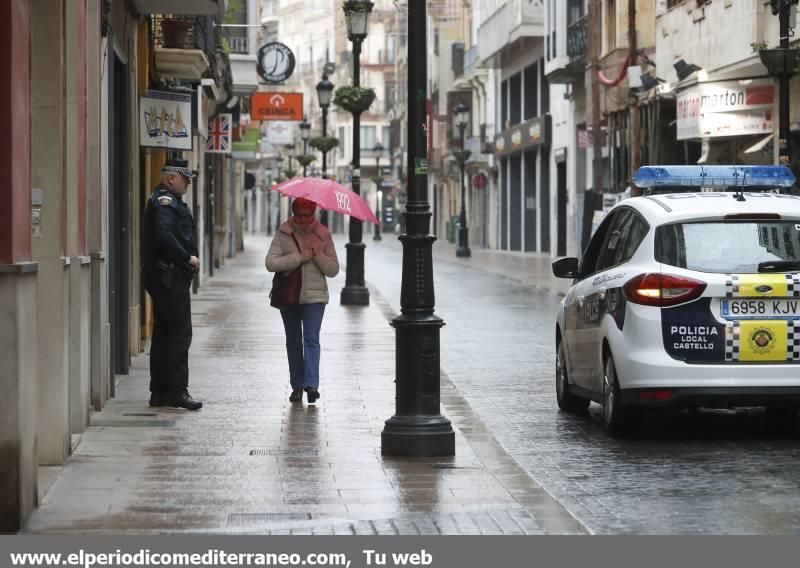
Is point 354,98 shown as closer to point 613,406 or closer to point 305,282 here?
point 305,282

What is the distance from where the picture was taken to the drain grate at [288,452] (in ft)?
38.8

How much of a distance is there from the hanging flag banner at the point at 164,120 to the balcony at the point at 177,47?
2.85 meters

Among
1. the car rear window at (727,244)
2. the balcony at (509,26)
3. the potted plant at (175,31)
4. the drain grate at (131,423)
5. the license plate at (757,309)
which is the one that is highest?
the balcony at (509,26)

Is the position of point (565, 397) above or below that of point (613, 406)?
below

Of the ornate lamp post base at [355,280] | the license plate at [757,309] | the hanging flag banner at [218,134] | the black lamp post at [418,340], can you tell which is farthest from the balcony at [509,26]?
the black lamp post at [418,340]

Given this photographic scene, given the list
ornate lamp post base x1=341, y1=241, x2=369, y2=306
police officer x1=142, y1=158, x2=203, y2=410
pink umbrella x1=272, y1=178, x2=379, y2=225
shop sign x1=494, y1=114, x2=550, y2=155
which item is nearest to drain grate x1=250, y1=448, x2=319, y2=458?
police officer x1=142, y1=158, x2=203, y2=410

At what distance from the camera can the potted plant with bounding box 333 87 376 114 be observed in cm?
3247

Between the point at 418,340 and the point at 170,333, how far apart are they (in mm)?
3526

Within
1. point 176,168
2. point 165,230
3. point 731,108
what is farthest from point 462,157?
point 165,230

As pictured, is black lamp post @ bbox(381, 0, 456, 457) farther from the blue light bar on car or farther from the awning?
the awning

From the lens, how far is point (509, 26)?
63625 millimetres

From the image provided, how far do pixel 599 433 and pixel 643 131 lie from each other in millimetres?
28801

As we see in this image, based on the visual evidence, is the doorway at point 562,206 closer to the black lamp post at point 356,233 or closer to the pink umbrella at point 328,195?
the black lamp post at point 356,233

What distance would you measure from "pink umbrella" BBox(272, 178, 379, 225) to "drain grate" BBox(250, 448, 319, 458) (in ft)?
9.53
